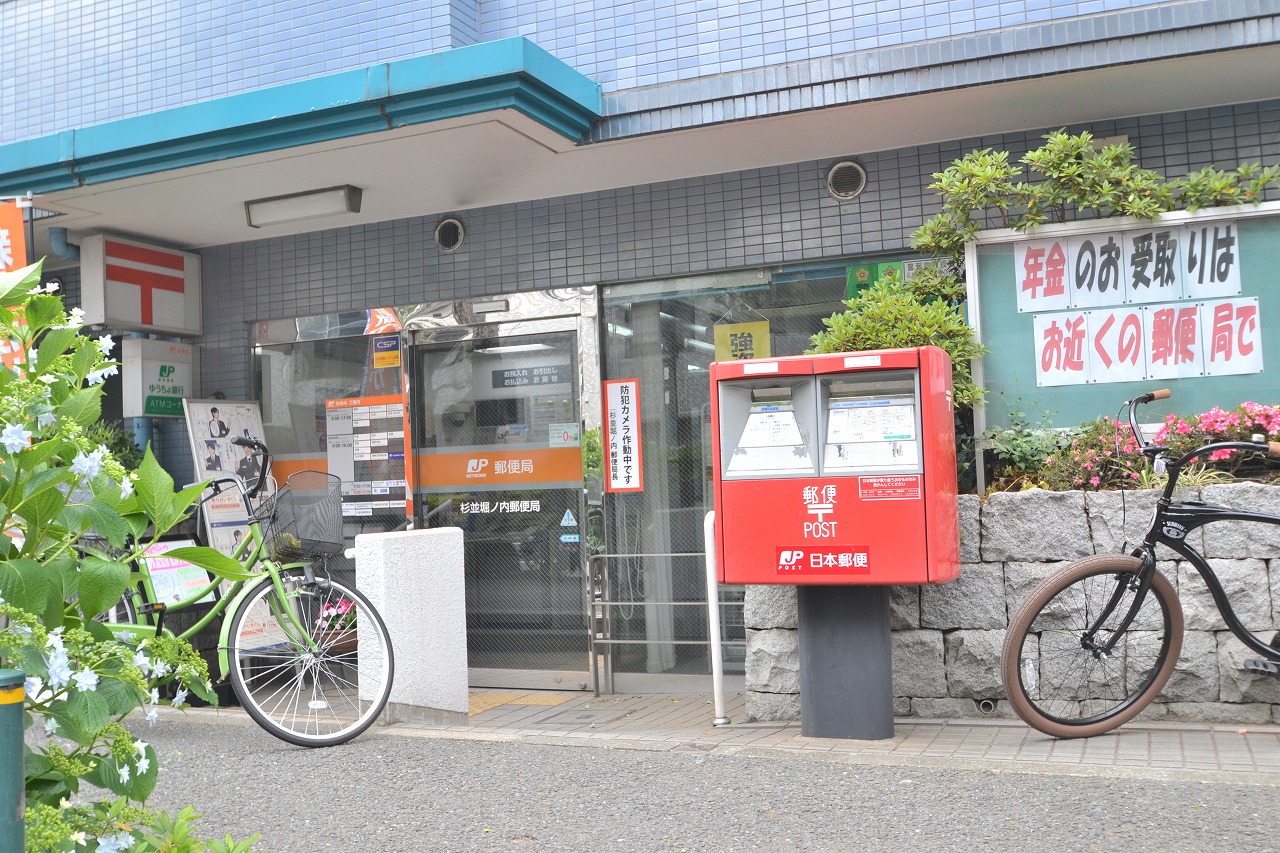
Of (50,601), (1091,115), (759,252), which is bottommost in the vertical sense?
(50,601)

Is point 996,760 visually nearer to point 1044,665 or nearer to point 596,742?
point 1044,665

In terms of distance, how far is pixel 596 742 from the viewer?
527 centimetres

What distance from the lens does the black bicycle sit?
4.67m

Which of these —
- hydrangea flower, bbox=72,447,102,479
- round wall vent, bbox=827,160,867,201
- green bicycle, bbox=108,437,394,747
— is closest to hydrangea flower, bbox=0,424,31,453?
hydrangea flower, bbox=72,447,102,479

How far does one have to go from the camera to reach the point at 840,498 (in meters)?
4.91

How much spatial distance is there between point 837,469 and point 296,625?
2.63 m

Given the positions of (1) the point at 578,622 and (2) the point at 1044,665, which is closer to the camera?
(2) the point at 1044,665

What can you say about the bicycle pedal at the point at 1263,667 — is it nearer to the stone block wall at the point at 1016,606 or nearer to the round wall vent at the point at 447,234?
the stone block wall at the point at 1016,606

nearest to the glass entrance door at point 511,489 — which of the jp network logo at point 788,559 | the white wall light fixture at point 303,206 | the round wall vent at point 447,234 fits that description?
the round wall vent at point 447,234

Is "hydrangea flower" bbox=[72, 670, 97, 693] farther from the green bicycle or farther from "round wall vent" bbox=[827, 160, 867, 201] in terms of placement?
"round wall vent" bbox=[827, 160, 867, 201]

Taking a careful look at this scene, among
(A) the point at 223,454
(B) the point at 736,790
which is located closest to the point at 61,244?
(A) the point at 223,454

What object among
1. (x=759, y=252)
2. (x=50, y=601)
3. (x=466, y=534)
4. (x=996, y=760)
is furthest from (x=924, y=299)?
(x=50, y=601)

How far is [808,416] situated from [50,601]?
11.6 feet

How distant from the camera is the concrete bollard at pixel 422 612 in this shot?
5.66 metres
